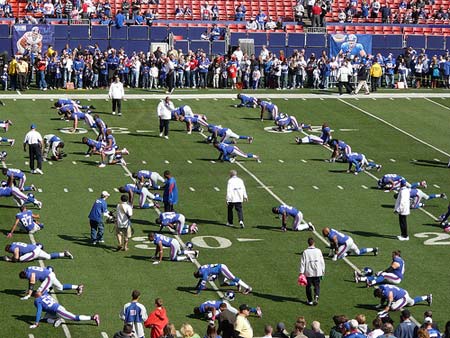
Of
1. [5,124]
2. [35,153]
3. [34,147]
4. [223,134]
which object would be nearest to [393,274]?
[34,147]

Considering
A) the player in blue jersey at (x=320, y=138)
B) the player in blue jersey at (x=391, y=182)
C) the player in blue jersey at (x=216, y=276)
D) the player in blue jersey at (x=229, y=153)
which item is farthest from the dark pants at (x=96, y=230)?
the player in blue jersey at (x=320, y=138)

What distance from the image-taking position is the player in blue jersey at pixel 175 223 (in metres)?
34.3

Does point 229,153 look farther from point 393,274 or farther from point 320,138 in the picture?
point 393,274

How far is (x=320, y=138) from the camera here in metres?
47.5

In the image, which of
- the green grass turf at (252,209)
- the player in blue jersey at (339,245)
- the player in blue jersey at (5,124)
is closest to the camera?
the green grass turf at (252,209)

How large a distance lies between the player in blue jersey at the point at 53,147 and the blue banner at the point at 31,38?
755 inches

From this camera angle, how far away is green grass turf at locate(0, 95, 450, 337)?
95.6ft

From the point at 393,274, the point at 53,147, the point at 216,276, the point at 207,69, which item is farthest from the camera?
the point at 207,69

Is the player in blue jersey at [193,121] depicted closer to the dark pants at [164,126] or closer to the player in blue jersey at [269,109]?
the dark pants at [164,126]

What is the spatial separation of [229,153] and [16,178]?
8.85m

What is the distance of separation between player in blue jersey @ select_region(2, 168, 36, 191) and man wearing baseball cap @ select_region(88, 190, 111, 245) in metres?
4.72

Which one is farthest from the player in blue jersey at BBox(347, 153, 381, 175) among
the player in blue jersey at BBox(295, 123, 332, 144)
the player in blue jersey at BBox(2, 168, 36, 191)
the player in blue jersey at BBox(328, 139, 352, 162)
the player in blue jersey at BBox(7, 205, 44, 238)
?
the player in blue jersey at BBox(7, 205, 44, 238)

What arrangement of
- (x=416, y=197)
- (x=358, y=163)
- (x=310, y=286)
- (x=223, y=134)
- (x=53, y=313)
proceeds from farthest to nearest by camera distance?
1. (x=223, y=134)
2. (x=358, y=163)
3. (x=416, y=197)
4. (x=310, y=286)
5. (x=53, y=313)

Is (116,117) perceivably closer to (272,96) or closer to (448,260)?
(272,96)
